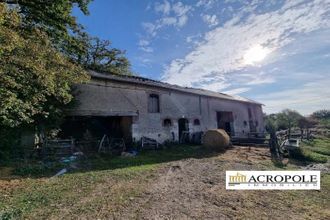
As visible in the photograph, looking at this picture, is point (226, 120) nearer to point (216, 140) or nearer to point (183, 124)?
point (183, 124)

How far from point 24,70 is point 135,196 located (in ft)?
21.6

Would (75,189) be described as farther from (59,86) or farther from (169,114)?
(169,114)

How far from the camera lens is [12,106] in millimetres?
8148

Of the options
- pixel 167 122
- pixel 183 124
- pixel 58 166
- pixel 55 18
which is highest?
pixel 55 18

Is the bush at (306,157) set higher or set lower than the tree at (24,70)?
lower

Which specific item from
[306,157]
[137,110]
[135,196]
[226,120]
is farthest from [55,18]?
[226,120]

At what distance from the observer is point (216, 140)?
575 inches

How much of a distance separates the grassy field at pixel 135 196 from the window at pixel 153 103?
27.6 feet

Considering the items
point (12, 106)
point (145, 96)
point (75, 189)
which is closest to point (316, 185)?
point (75, 189)

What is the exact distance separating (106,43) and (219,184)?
24.3 meters

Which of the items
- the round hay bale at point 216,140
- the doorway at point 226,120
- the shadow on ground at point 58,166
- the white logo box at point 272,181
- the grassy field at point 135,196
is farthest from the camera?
the doorway at point 226,120

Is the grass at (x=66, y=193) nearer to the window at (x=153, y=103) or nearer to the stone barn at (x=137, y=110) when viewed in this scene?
the stone barn at (x=137, y=110)

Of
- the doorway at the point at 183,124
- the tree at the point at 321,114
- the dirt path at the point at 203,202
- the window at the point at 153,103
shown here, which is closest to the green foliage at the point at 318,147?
the doorway at the point at 183,124

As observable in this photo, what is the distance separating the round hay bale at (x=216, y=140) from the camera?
14508 mm
